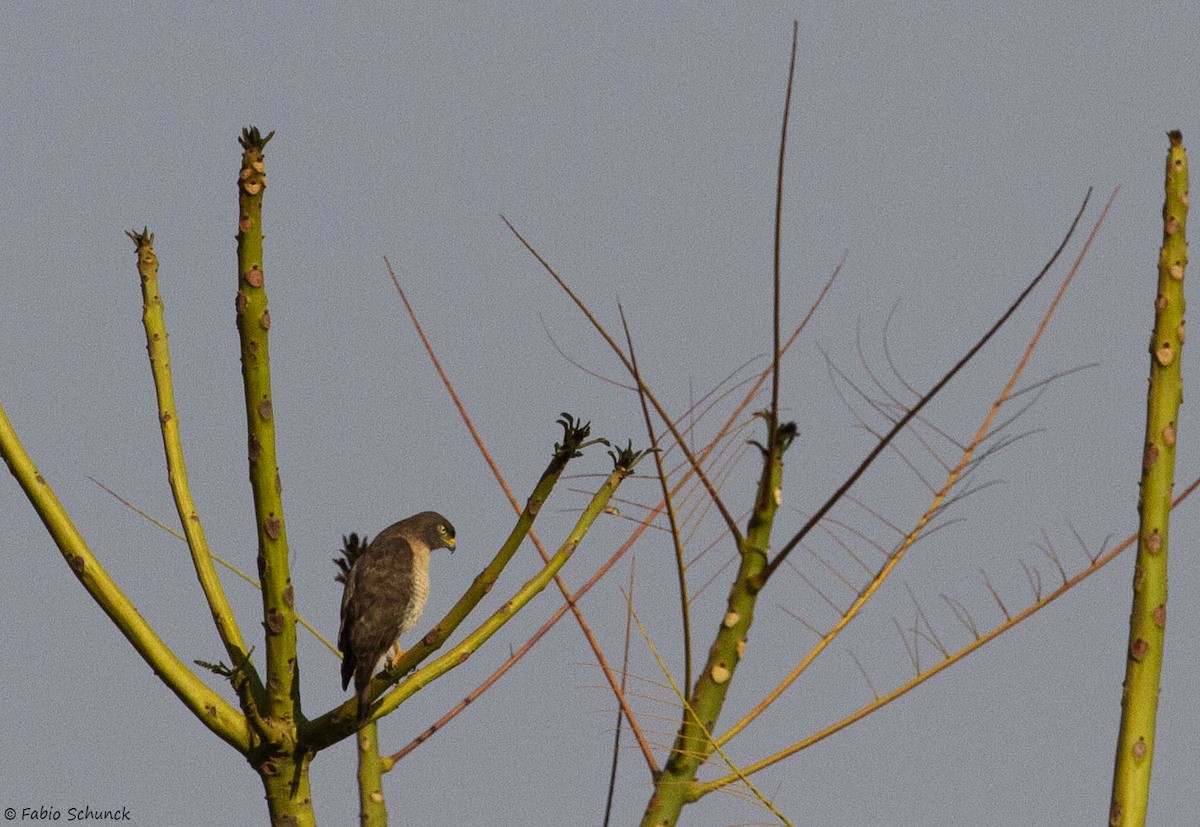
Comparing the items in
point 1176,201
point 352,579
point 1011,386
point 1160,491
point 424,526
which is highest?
point 424,526

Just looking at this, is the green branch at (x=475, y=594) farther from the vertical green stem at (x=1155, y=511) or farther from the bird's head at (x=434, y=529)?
the bird's head at (x=434, y=529)

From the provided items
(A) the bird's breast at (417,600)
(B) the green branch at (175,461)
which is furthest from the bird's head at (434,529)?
(B) the green branch at (175,461)

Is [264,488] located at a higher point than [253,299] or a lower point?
lower

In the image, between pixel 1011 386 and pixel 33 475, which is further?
pixel 1011 386

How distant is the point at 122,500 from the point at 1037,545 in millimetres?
3849

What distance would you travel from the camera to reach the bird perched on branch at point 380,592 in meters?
8.95

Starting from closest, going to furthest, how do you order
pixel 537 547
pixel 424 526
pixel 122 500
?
pixel 537 547 → pixel 122 500 → pixel 424 526

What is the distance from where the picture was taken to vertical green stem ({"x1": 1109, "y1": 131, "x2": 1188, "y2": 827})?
4.11m

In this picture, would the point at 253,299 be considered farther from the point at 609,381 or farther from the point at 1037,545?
the point at 1037,545

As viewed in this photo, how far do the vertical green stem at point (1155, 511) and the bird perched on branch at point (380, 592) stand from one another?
15.9 feet

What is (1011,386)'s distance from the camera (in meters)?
5.89

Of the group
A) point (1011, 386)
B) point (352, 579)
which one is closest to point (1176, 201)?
point (1011, 386)

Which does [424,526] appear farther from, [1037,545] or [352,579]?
[1037,545]

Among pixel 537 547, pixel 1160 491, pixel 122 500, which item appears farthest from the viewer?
pixel 122 500
